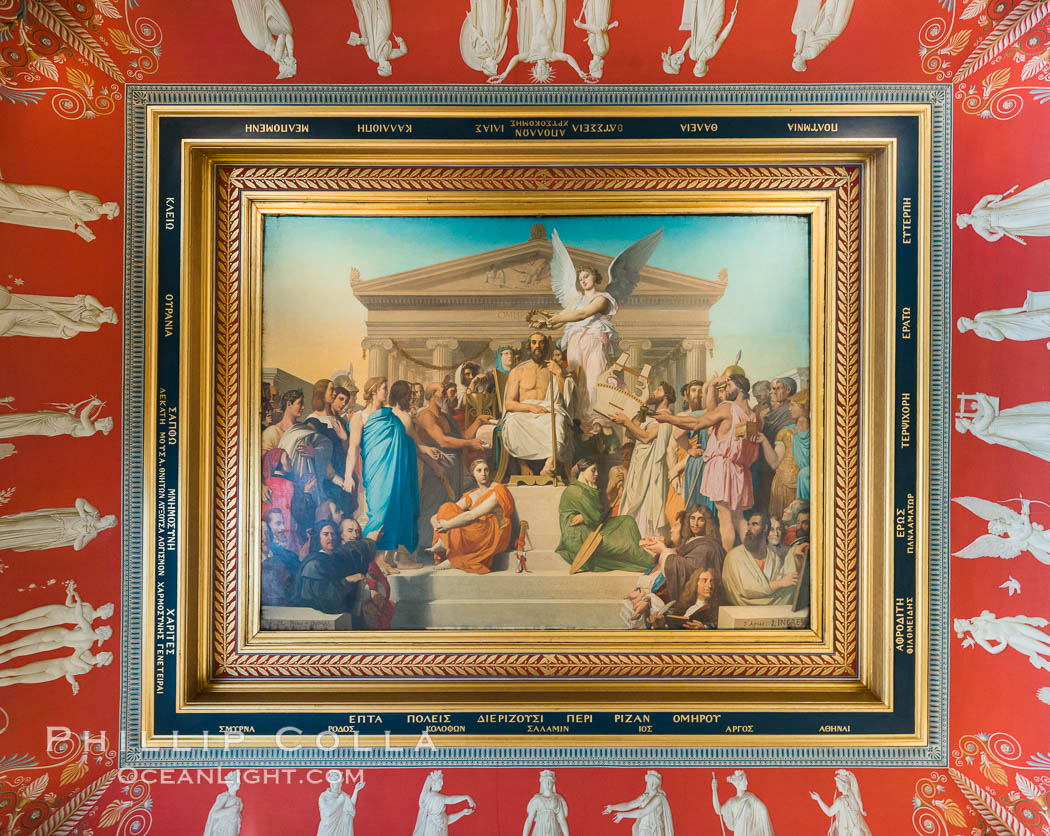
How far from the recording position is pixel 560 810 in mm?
4438

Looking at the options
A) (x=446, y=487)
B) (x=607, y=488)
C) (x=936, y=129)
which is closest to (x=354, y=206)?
(x=446, y=487)

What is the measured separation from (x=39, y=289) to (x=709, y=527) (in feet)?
18.7

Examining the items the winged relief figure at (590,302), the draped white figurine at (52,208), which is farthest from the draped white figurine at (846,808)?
the draped white figurine at (52,208)

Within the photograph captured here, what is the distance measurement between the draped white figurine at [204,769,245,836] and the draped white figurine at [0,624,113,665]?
1.54 m

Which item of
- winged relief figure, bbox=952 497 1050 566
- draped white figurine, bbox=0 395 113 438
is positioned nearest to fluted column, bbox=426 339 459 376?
draped white figurine, bbox=0 395 113 438

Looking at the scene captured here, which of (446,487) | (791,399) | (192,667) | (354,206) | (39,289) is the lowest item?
(192,667)

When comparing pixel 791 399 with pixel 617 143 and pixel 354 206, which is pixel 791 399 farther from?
pixel 354 206

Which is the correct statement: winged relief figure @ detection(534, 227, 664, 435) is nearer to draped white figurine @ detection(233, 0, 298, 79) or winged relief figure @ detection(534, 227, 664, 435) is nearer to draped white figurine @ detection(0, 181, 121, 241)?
draped white figurine @ detection(233, 0, 298, 79)

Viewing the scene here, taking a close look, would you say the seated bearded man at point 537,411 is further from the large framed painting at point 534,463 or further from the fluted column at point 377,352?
the fluted column at point 377,352

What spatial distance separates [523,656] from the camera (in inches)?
186

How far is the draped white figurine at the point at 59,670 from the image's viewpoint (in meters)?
4.34

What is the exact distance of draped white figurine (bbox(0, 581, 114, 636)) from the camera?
4.34m

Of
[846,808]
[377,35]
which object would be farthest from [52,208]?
[846,808]

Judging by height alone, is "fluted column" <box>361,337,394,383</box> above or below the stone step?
above
